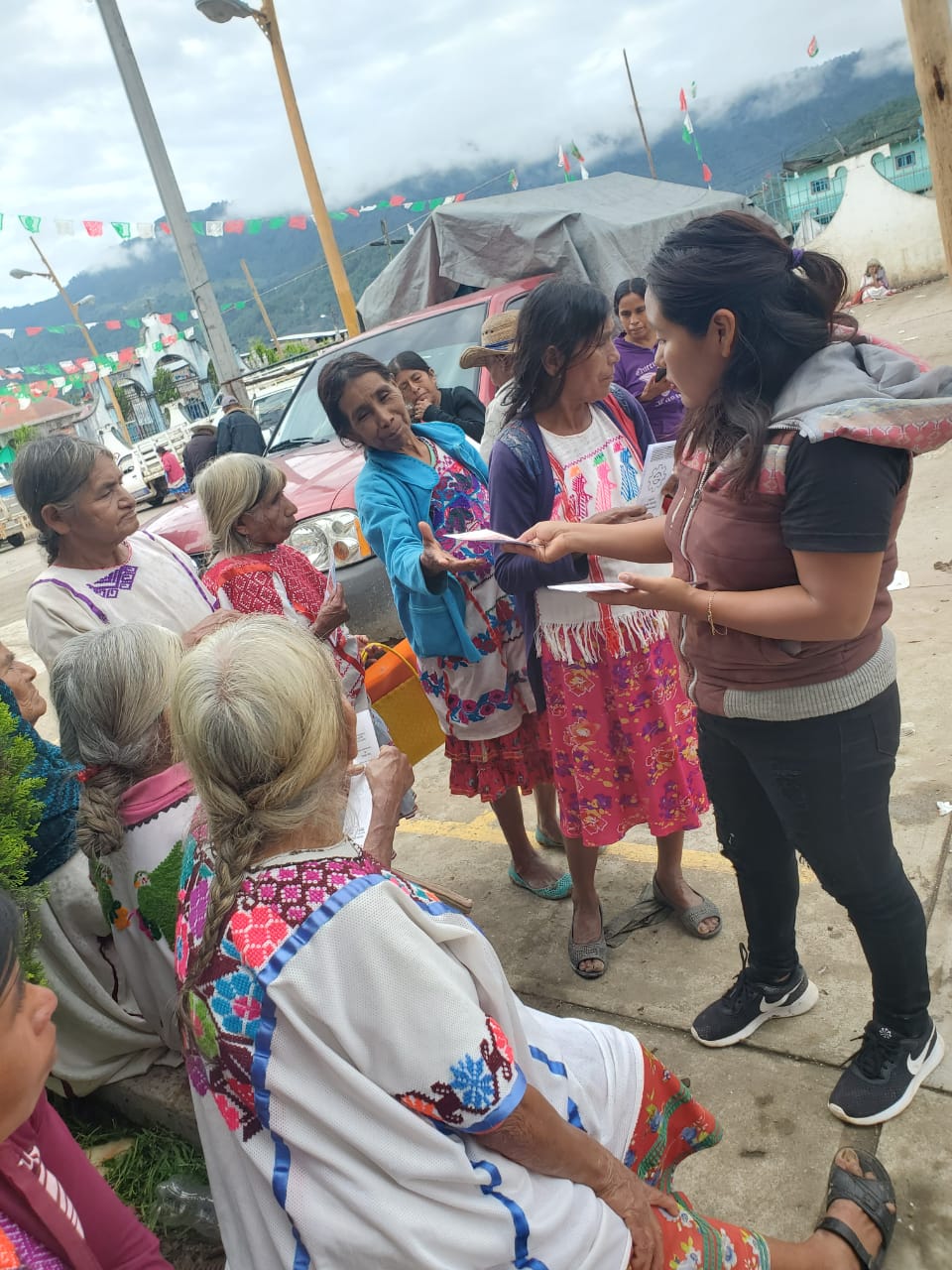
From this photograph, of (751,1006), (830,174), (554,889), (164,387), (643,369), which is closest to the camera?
(751,1006)

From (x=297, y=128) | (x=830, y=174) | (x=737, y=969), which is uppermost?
(x=297, y=128)

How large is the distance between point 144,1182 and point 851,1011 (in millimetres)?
1983

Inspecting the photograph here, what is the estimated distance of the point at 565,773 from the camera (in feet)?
8.93

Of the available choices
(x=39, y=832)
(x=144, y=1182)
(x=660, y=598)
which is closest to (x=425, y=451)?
(x=660, y=598)

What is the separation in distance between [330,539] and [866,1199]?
3.55 metres

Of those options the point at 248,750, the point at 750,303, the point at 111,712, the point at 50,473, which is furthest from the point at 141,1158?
the point at 750,303

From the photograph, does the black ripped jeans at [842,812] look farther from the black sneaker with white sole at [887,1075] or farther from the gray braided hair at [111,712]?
the gray braided hair at [111,712]

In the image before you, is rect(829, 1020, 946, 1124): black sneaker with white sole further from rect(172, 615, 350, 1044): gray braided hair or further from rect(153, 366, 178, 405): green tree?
rect(153, 366, 178, 405): green tree

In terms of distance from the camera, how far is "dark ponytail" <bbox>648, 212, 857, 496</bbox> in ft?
5.47

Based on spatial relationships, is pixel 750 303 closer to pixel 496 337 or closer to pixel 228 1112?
pixel 228 1112

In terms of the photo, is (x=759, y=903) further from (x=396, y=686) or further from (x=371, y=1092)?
(x=396, y=686)

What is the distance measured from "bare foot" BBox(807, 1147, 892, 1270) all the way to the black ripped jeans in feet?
1.38

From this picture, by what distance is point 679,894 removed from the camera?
2.88 m

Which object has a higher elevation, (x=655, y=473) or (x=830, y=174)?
(x=830, y=174)
